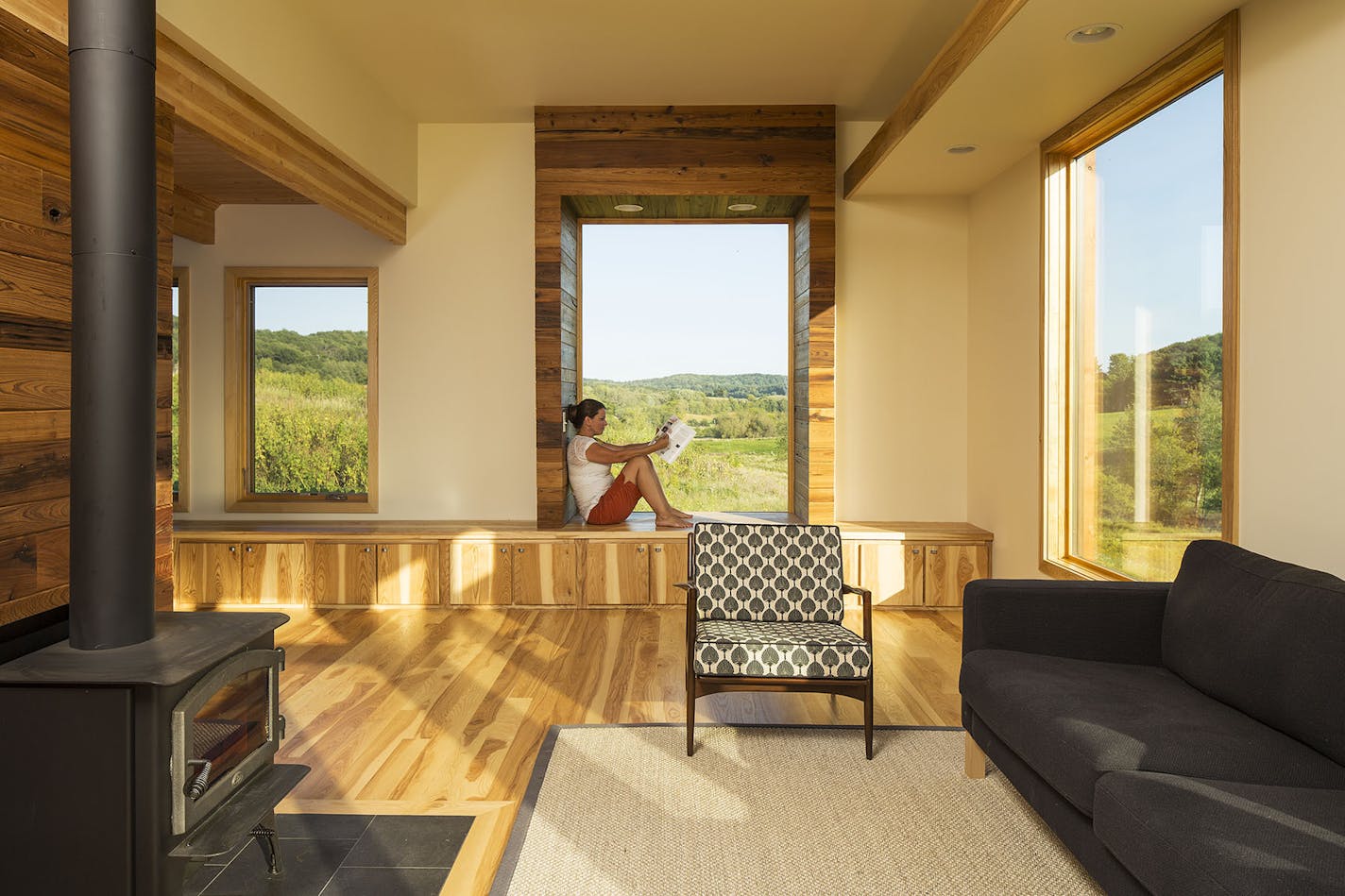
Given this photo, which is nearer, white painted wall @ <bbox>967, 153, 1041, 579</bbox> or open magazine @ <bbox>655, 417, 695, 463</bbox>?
white painted wall @ <bbox>967, 153, 1041, 579</bbox>

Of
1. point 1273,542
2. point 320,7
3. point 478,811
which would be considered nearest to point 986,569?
point 1273,542

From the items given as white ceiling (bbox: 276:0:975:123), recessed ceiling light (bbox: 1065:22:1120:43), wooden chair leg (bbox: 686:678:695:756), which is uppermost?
white ceiling (bbox: 276:0:975:123)

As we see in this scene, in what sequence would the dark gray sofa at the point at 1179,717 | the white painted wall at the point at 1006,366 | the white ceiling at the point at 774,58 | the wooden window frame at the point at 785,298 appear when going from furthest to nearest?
the wooden window frame at the point at 785,298
the white painted wall at the point at 1006,366
the white ceiling at the point at 774,58
the dark gray sofa at the point at 1179,717

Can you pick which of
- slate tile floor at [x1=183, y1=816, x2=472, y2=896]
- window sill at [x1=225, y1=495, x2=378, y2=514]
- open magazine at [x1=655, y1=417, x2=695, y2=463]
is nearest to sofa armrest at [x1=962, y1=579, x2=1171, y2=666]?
slate tile floor at [x1=183, y1=816, x2=472, y2=896]

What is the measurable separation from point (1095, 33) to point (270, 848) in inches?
156

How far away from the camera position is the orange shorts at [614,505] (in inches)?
237

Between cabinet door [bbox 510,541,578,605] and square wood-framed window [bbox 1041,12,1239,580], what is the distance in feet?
9.37

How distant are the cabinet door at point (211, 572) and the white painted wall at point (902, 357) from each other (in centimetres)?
406

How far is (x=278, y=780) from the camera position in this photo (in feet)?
8.44

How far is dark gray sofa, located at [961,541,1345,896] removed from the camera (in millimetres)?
1813

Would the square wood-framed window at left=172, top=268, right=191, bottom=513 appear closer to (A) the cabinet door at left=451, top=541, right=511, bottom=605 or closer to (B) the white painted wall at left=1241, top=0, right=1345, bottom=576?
(A) the cabinet door at left=451, top=541, right=511, bottom=605

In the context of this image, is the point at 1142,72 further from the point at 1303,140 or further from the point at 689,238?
the point at 689,238

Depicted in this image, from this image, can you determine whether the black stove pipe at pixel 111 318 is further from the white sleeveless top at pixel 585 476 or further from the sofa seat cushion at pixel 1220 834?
the white sleeveless top at pixel 585 476

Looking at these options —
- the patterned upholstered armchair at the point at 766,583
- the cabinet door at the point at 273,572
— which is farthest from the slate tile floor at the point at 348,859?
the cabinet door at the point at 273,572
